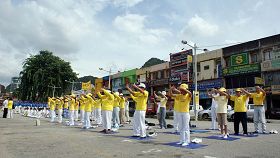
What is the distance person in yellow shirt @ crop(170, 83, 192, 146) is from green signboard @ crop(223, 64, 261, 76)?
25.8 metres

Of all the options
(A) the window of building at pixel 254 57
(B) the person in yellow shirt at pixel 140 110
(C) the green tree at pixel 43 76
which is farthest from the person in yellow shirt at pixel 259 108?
(C) the green tree at pixel 43 76

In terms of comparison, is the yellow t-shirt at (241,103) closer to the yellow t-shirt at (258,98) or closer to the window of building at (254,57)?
the yellow t-shirt at (258,98)

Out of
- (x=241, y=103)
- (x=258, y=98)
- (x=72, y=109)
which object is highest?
(x=258, y=98)

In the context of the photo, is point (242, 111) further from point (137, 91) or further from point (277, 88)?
point (277, 88)

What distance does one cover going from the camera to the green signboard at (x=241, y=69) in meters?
33.1

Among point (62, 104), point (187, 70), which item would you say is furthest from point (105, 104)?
point (187, 70)

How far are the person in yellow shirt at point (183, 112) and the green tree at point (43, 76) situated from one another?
176 feet

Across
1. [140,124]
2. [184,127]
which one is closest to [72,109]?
[140,124]

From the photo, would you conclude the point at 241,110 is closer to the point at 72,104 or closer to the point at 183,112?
the point at 183,112

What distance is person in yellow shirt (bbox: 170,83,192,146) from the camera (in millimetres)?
9398

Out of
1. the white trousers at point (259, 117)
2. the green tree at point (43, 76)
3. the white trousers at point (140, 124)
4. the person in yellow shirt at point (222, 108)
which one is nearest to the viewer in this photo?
the white trousers at point (140, 124)

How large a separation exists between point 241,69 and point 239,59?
1235 mm

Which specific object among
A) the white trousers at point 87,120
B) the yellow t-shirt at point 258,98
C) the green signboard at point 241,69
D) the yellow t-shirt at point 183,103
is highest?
the green signboard at point 241,69

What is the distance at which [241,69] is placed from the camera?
113 feet
